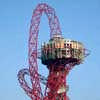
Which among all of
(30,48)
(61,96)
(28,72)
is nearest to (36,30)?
(30,48)

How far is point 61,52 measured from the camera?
113 meters

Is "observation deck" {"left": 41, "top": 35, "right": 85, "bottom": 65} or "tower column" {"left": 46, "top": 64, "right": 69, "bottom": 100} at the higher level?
"observation deck" {"left": 41, "top": 35, "right": 85, "bottom": 65}

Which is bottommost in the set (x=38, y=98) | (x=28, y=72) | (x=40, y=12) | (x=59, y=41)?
(x=38, y=98)

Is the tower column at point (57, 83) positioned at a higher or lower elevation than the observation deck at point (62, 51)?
lower

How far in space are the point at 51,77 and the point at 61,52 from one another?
8616mm

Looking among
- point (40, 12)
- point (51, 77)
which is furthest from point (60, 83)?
point (40, 12)

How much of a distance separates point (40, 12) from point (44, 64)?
52.9 ft

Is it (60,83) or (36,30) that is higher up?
(36,30)

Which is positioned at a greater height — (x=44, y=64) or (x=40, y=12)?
(x=40, y=12)

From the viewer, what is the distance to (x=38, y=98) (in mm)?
112938

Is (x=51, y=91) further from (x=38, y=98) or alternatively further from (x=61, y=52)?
(x=61, y=52)

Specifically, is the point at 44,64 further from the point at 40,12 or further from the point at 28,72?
the point at 40,12

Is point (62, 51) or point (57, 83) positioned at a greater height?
point (62, 51)

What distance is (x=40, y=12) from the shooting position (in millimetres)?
117812
